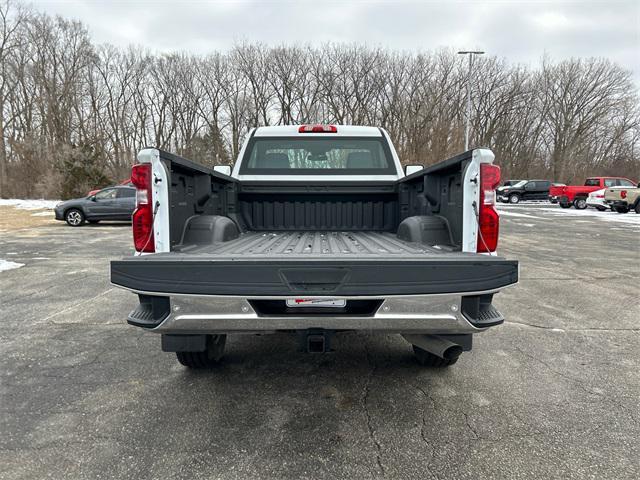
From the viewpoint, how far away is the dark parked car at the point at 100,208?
14664 mm

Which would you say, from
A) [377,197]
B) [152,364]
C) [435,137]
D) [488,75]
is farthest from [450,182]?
[488,75]

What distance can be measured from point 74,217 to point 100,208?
1032 millimetres

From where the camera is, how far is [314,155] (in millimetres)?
4758

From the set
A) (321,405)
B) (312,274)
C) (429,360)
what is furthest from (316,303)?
(429,360)

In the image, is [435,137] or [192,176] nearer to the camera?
[192,176]

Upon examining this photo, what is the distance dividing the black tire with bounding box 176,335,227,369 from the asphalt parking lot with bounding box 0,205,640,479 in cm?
9

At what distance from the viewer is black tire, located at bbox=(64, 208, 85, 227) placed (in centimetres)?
1466

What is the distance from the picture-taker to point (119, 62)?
1625 inches

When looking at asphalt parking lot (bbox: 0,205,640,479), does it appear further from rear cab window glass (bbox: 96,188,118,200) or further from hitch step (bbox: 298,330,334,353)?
rear cab window glass (bbox: 96,188,118,200)

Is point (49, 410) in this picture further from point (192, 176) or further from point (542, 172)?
point (542, 172)

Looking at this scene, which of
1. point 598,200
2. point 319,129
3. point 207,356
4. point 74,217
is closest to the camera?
point 207,356

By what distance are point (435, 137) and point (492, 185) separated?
112ft

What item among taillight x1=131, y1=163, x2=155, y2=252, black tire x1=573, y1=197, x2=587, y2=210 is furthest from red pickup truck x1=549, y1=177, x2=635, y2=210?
taillight x1=131, y1=163, x2=155, y2=252

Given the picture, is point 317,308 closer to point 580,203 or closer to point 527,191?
point 580,203
